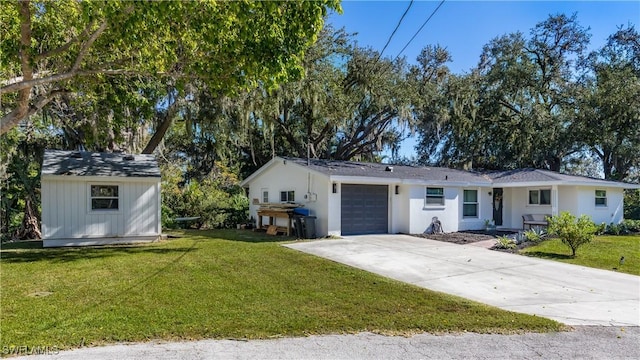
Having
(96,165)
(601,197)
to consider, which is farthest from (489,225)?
(96,165)

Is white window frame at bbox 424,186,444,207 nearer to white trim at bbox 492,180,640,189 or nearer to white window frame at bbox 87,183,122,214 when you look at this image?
white trim at bbox 492,180,640,189

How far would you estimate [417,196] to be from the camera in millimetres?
15641

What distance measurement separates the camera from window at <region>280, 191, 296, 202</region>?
52.7ft

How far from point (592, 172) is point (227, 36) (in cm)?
3890

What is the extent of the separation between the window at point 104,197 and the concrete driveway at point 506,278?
598 centimetres

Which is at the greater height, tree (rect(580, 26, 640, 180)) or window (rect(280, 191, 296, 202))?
tree (rect(580, 26, 640, 180))

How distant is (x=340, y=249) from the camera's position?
11.1 meters

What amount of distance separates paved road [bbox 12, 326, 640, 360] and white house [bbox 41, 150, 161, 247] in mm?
9575

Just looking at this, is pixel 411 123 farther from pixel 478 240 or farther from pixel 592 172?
pixel 592 172

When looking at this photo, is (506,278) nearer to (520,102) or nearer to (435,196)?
(435,196)

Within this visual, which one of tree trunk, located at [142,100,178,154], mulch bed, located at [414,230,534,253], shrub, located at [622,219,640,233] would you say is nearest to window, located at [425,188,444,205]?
mulch bed, located at [414,230,534,253]

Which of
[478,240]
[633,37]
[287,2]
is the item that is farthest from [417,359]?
[633,37]

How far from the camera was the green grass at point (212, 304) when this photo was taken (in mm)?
4516

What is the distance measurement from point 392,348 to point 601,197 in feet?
59.3
